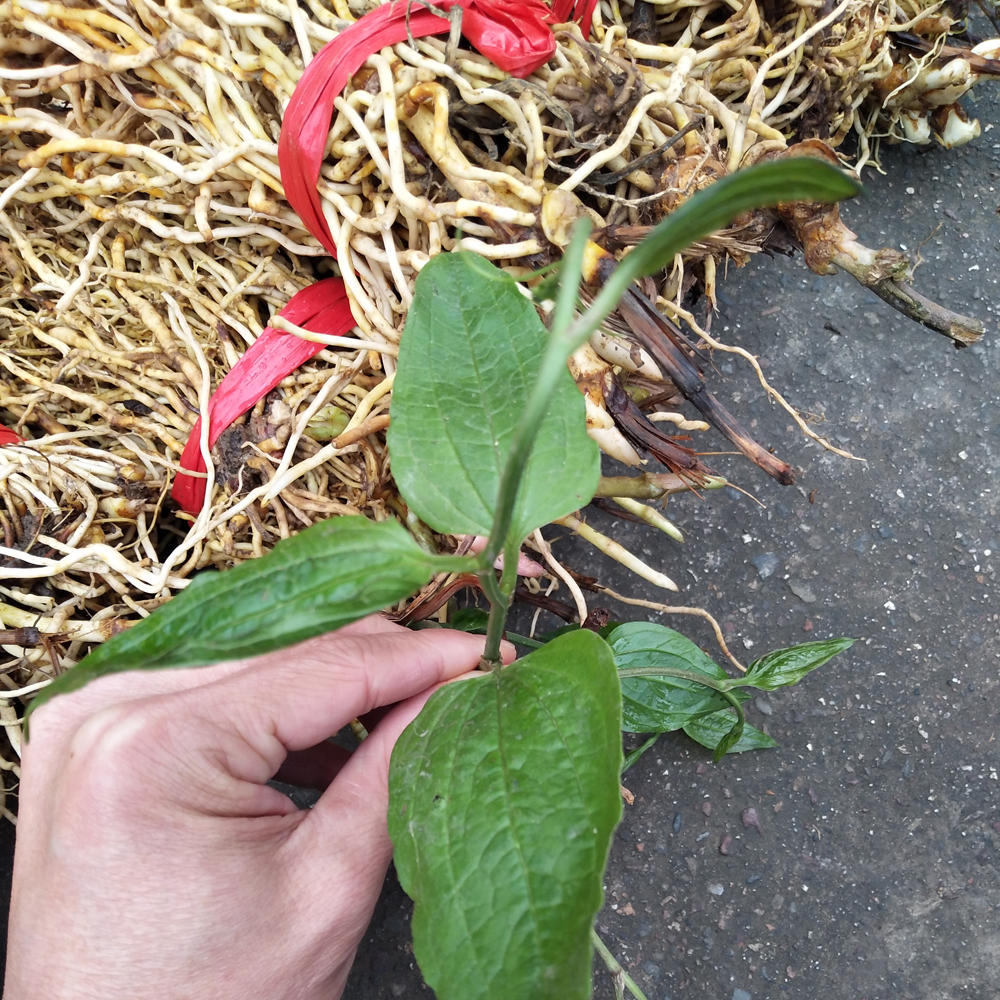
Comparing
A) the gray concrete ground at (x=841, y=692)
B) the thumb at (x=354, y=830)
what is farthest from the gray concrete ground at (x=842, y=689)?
the thumb at (x=354, y=830)

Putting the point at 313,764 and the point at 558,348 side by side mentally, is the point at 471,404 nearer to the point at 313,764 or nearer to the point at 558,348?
the point at 558,348

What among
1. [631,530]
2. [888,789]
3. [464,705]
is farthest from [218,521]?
[888,789]

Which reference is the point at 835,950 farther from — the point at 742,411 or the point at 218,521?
the point at 218,521

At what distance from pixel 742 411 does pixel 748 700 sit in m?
0.38

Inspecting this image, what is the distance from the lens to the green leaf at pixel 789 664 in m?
0.76

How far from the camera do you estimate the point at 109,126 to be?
2.43ft

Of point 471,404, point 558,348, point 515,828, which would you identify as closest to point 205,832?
point 515,828

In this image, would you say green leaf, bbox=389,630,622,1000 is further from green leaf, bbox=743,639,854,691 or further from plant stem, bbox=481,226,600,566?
green leaf, bbox=743,639,854,691

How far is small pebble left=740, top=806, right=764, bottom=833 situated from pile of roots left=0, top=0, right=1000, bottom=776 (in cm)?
45

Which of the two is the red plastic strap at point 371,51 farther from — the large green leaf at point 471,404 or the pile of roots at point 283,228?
the large green leaf at point 471,404

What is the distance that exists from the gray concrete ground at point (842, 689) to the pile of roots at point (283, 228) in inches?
12.0

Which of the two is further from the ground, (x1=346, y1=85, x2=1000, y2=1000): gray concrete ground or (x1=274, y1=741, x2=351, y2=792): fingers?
(x1=274, y1=741, x2=351, y2=792): fingers

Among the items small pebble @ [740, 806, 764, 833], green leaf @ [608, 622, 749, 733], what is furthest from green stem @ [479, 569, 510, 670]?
small pebble @ [740, 806, 764, 833]

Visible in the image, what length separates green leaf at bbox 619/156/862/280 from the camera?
224mm
